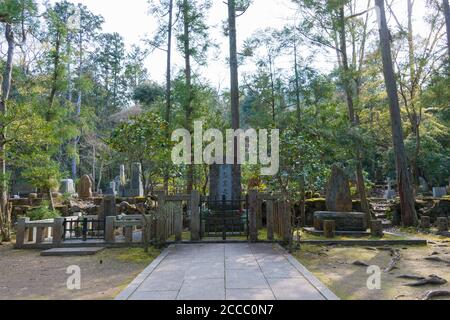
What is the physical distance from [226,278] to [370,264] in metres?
3.23

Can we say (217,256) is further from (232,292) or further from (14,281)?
(14,281)

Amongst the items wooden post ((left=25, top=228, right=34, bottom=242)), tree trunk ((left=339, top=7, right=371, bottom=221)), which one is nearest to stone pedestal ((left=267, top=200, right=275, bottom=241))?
tree trunk ((left=339, top=7, right=371, bottom=221))

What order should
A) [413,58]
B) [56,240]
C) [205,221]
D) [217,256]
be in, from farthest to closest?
[413,58] < [205,221] < [56,240] < [217,256]

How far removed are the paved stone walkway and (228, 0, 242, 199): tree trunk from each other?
4667 mm

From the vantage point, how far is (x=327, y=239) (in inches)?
414

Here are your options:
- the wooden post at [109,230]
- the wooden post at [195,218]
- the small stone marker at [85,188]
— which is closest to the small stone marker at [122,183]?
the small stone marker at [85,188]

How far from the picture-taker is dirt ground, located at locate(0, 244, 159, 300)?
556 centimetres

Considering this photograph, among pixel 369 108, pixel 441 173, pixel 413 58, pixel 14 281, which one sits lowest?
pixel 14 281

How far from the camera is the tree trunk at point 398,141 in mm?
14023

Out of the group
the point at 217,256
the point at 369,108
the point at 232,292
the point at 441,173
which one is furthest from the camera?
the point at 441,173

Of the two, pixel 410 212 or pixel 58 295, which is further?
pixel 410 212

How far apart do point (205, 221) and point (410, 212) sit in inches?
308

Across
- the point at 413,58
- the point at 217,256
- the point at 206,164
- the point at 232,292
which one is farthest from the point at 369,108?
the point at 232,292
